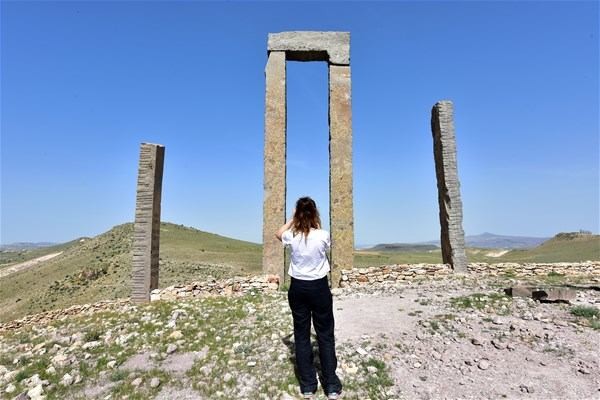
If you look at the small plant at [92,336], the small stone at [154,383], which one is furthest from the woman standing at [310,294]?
the small plant at [92,336]

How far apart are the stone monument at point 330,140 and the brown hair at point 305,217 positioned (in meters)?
7.50

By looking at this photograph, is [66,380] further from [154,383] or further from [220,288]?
[220,288]

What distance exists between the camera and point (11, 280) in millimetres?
26422

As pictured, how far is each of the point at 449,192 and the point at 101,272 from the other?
59.8 feet

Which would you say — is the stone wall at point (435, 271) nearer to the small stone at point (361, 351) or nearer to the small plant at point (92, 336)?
the small stone at point (361, 351)

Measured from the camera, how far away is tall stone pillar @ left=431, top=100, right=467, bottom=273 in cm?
1262

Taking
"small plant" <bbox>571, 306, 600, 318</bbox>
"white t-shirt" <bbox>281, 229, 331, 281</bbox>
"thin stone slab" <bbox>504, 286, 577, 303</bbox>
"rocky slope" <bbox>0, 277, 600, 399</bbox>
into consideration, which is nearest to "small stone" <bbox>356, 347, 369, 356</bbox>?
"rocky slope" <bbox>0, 277, 600, 399</bbox>

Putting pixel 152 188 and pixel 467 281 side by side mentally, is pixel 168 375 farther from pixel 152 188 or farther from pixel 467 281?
pixel 467 281

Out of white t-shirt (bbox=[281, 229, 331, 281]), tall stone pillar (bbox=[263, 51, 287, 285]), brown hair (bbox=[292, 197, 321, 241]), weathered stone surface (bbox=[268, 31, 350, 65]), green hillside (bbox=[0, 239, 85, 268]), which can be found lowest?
green hillside (bbox=[0, 239, 85, 268])

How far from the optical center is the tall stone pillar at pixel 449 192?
12617 millimetres

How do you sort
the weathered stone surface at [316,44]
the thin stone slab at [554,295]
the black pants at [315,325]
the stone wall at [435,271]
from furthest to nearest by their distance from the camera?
the weathered stone surface at [316,44] < the stone wall at [435,271] < the thin stone slab at [554,295] < the black pants at [315,325]

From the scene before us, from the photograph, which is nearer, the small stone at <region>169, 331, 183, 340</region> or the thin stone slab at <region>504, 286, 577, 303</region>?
the small stone at <region>169, 331, 183, 340</region>

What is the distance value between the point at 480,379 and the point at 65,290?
67.0ft

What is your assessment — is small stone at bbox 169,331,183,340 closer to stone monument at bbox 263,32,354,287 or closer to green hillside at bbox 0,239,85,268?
stone monument at bbox 263,32,354,287
